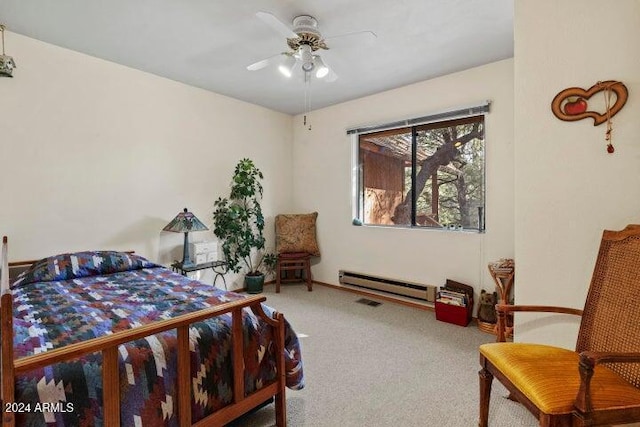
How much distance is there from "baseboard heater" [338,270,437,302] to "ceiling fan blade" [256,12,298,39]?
9.16 feet

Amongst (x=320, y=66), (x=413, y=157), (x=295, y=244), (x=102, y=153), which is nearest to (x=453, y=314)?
(x=413, y=157)

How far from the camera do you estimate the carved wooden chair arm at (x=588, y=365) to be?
1055mm

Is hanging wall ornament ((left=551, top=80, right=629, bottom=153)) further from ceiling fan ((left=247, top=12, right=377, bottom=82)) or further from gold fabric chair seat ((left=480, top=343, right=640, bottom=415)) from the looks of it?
ceiling fan ((left=247, top=12, right=377, bottom=82))

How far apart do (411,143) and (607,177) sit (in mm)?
2250

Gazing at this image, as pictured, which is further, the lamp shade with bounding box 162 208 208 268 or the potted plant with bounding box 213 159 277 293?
the potted plant with bounding box 213 159 277 293

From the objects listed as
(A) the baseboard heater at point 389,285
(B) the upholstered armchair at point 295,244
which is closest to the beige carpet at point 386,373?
(A) the baseboard heater at point 389,285

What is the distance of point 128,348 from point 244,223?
2903mm

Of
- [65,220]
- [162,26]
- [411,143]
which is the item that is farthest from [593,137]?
[65,220]

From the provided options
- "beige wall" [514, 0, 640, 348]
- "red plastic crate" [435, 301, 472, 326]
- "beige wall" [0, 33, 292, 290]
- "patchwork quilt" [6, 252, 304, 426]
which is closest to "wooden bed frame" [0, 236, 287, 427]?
"patchwork quilt" [6, 252, 304, 426]

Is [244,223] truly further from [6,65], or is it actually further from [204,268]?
[6,65]

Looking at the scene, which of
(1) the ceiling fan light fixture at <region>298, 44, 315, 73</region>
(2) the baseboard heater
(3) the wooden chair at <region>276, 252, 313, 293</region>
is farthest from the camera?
(3) the wooden chair at <region>276, 252, 313, 293</region>

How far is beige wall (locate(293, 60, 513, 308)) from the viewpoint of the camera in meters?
2.99

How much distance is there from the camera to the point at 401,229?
3.71 m

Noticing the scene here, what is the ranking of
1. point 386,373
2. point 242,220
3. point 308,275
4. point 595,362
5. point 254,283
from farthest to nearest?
point 308,275 → point 254,283 → point 242,220 → point 386,373 → point 595,362
